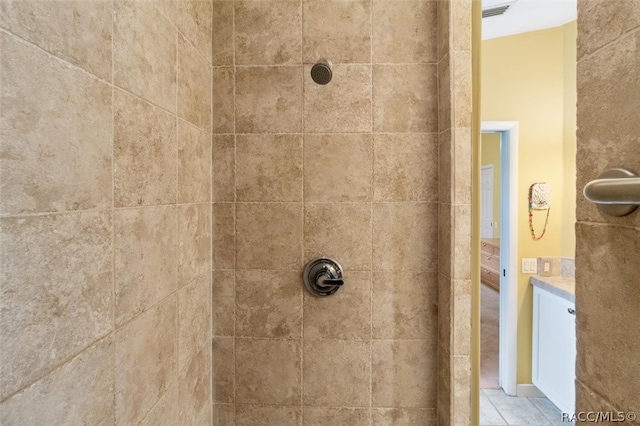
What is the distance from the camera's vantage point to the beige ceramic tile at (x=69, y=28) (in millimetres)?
478

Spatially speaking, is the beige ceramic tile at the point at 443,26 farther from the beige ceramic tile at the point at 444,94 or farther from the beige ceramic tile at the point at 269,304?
the beige ceramic tile at the point at 269,304

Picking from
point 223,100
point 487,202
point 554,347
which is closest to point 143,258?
point 223,100

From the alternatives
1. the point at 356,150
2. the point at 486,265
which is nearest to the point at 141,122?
the point at 356,150

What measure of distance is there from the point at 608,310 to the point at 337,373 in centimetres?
97

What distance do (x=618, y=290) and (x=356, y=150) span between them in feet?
2.93

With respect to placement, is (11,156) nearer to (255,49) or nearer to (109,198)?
(109,198)

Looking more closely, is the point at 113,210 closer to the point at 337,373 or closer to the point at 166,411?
the point at 166,411

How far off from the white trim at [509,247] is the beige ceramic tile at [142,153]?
7.98 feet

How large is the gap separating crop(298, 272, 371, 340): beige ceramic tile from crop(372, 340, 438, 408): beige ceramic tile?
4.0 inches

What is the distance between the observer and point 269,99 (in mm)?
1219

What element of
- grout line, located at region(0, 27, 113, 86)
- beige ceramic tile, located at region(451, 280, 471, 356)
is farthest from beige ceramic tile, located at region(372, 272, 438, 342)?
grout line, located at region(0, 27, 113, 86)

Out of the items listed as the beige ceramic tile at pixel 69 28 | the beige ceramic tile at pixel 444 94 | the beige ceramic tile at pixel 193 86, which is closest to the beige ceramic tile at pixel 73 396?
the beige ceramic tile at pixel 69 28

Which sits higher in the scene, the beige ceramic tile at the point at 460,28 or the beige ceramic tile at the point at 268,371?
the beige ceramic tile at the point at 460,28

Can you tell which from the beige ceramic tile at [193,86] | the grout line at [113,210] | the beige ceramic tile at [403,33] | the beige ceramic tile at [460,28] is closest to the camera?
the grout line at [113,210]
